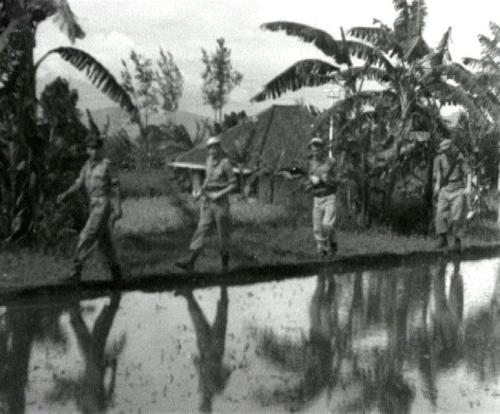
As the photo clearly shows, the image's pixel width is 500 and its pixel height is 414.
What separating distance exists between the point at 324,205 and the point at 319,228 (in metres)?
0.39

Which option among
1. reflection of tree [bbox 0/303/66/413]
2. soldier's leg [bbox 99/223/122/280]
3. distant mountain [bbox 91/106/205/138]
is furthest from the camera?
distant mountain [bbox 91/106/205/138]

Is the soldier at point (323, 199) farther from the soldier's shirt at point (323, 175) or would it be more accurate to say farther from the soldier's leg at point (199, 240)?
the soldier's leg at point (199, 240)

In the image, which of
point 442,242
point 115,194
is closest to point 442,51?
point 442,242

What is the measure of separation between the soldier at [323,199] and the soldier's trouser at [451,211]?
8.87 feet

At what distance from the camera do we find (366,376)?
7.19 m

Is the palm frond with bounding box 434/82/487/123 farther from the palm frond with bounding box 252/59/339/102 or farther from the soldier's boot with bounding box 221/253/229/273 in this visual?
the soldier's boot with bounding box 221/253/229/273

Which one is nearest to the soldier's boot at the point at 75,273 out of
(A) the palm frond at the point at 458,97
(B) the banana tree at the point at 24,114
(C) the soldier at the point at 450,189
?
(B) the banana tree at the point at 24,114

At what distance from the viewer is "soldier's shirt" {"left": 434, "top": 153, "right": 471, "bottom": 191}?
15250 millimetres

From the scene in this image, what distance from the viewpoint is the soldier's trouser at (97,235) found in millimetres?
10641

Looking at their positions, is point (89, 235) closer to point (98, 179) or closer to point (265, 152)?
point (98, 179)

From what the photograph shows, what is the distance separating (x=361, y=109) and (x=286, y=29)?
2.32m

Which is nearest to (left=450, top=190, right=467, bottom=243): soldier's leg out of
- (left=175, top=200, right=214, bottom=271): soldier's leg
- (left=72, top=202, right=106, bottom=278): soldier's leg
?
(left=175, top=200, right=214, bottom=271): soldier's leg

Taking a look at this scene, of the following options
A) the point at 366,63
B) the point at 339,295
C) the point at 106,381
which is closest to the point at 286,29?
the point at 366,63

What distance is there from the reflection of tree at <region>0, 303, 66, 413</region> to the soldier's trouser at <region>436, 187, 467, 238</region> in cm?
841
